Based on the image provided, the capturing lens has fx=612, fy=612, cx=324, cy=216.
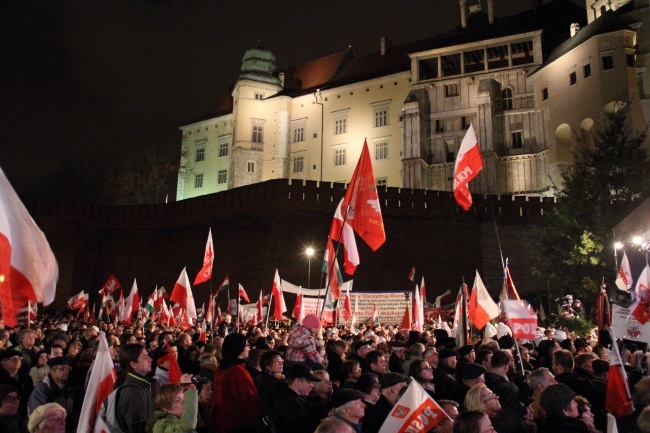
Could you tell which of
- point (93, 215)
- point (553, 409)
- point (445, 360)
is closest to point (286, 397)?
point (553, 409)

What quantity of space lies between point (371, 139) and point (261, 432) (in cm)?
4675

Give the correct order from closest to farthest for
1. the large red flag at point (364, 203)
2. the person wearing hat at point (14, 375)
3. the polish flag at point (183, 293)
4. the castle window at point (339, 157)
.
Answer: the person wearing hat at point (14, 375) → the large red flag at point (364, 203) → the polish flag at point (183, 293) → the castle window at point (339, 157)

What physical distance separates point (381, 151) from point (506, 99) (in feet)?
35.2

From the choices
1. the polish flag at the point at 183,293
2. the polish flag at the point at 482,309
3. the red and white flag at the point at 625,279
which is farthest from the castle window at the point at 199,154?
the red and white flag at the point at 625,279

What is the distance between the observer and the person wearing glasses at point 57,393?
6.15 metres

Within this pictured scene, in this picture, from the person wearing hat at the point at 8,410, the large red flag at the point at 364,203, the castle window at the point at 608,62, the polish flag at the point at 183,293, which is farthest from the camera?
the castle window at the point at 608,62

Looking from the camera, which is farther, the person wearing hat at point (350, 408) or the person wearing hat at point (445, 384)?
the person wearing hat at point (445, 384)

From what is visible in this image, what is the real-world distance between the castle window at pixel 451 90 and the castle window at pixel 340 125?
931 centimetres

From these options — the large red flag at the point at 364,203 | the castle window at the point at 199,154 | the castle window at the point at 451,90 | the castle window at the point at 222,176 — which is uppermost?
the castle window at the point at 451,90

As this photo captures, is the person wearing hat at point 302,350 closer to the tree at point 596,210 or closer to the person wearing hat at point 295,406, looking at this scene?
the person wearing hat at point 295,406

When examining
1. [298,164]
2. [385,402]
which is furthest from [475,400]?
[298,164]

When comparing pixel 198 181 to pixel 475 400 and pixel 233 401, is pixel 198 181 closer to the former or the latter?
pixel 233 401

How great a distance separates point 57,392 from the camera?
6.30 meters

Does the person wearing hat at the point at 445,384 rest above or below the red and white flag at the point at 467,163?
below
